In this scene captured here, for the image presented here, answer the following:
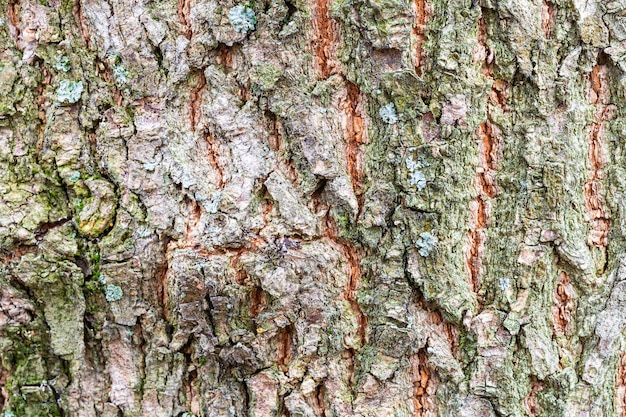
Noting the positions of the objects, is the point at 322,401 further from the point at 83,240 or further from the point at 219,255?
the point at 83,240

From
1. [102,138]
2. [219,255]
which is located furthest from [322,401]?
[102,138]

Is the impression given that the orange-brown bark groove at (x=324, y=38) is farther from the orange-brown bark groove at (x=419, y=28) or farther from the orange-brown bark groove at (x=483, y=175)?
the orange-brown bark groove at (x=483, y=175)

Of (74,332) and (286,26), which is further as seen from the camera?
(74,332)

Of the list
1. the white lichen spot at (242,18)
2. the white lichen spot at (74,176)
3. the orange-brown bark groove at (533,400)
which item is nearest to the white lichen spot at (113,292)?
the white lichen spot at (74,176)

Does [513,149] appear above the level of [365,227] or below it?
above

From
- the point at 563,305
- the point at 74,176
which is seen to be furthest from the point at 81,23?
the point at 563,305

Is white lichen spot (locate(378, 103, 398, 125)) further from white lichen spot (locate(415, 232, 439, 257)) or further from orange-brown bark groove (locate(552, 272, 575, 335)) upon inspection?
orange-brown bark groove (locate(552, 272, 575, 335))
